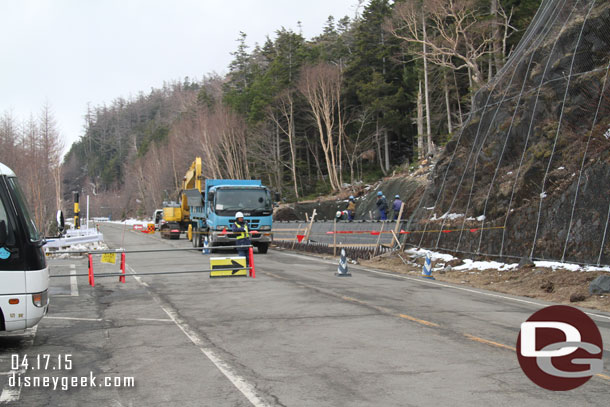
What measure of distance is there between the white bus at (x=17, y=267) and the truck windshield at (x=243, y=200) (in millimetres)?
18314

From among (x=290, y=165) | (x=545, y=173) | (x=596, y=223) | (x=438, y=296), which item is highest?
(x=290, y=165)

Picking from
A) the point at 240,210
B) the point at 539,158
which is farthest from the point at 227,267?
the point at 539,158

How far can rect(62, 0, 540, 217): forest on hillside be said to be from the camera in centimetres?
4078

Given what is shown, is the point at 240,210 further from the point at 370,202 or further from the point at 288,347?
the point at 370,202

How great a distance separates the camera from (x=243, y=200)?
2659cm

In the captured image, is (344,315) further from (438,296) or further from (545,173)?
(545,173)

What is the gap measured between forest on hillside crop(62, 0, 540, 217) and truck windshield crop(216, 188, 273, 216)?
16.2m

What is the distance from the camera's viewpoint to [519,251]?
58.4 ft

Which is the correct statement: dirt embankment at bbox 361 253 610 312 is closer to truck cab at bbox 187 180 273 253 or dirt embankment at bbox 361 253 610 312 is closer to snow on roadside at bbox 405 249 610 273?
snow on roadside at bbox 405 249 610 273

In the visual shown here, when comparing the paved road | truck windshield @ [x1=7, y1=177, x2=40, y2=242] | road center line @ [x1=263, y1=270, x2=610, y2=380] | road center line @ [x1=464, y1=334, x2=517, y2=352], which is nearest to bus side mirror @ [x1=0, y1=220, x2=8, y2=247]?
truck windshield @ [x1=7, y1=177, x2=40, y2=242]

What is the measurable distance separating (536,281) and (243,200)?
48.3 feet

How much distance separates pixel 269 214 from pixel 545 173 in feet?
41.0

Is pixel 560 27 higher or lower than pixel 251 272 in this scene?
higher

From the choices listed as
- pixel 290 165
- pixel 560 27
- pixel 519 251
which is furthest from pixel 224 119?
pixel 519 251
